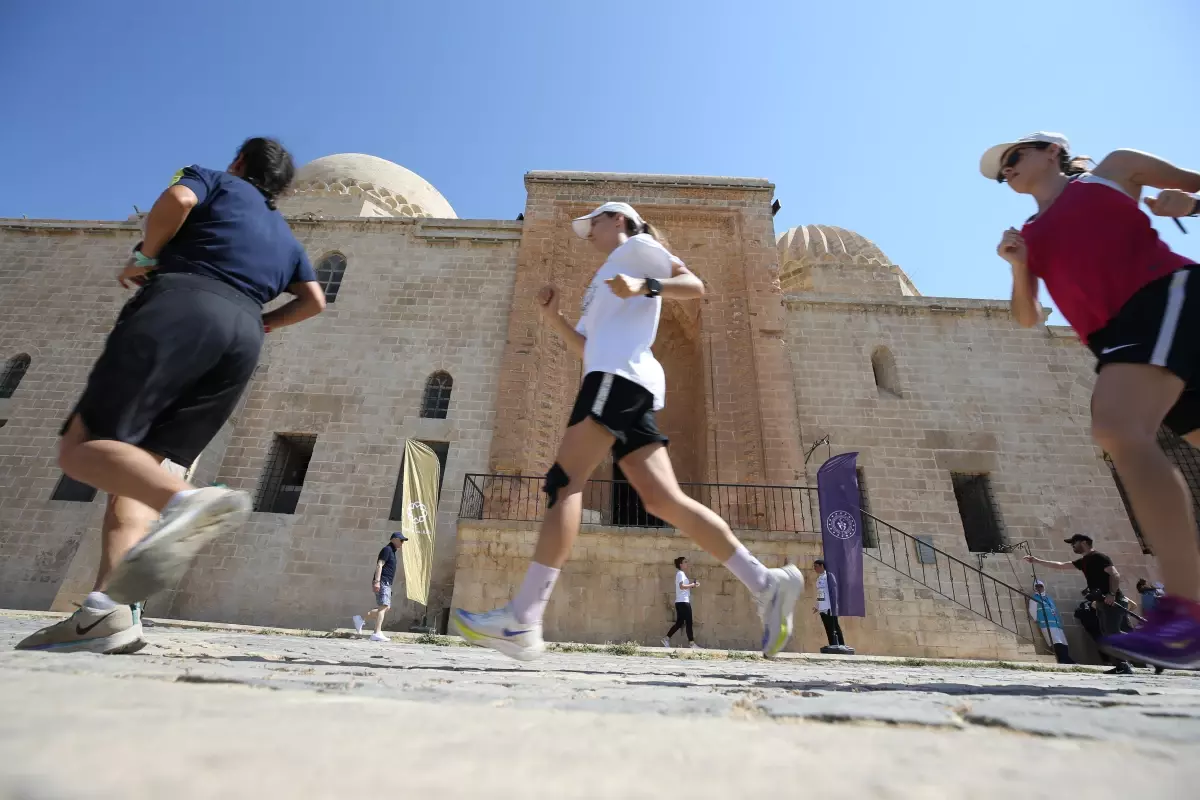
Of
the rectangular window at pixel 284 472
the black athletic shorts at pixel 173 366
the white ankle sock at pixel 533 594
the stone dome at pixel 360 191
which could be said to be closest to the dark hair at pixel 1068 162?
the white ankle sock at pixel 533 594

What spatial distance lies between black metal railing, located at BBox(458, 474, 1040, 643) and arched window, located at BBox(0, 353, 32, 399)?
407 inches

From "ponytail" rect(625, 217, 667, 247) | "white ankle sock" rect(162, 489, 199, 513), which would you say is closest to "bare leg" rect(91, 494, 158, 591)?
"white ankle sock" rect(162, 489, 199, 513)

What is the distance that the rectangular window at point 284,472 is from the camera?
1164 cm

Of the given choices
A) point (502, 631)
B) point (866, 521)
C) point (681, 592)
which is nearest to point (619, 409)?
point (502, 631)

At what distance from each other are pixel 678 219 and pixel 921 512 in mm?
8641

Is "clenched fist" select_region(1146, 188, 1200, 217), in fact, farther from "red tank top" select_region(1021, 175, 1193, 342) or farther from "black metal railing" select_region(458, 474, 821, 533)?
"black metal railing" select_region(458, 474, 821, 533)

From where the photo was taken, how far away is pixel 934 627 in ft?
30.9

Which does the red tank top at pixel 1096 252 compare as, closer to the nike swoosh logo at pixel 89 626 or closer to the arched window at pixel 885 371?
the nike swoosh logo at pixel 89 626

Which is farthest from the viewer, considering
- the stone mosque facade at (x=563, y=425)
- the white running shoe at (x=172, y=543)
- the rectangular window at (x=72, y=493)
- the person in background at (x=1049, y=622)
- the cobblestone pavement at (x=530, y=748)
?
the rectangular window at (x=72, y=493)

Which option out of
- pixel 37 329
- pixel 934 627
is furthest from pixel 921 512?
pixel 37 329

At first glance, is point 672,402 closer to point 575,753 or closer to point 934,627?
point 934,627

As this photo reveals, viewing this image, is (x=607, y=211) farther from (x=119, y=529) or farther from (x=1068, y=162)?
(x=119, y=529)

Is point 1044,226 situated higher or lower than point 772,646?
higher

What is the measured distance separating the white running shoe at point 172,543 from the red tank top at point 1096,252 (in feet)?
Result: 11.0
